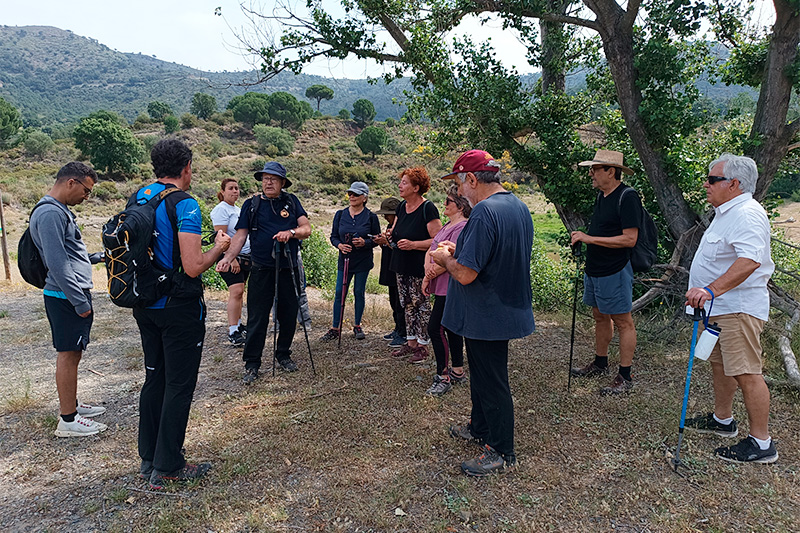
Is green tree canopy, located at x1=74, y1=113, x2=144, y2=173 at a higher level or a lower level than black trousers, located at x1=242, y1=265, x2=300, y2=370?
higher

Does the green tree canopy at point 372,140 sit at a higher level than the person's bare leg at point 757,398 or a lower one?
higher

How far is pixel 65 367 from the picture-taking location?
3.62 metres

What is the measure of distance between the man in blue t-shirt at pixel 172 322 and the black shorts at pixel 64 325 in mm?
953

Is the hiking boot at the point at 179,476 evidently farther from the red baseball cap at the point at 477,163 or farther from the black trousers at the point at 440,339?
the red baseball cap at the point at 477,163

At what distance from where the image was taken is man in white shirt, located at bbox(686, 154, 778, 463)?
305cm

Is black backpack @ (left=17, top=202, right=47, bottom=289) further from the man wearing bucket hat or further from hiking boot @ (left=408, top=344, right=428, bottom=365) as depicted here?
hiking boot @ (left=408, top=344, right=428, bottom=365)

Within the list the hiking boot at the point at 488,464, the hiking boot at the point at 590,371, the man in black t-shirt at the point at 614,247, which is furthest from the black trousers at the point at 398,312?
the hiking boot at the point at 488,464

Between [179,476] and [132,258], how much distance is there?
1.36 metres

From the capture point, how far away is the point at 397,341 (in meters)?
5.88

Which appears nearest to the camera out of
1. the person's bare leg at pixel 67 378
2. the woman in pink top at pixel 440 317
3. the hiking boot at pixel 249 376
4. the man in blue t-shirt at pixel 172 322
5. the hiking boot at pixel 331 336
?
the man in blue t-shirt at pixel 172 322

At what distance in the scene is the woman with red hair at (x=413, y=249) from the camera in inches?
197

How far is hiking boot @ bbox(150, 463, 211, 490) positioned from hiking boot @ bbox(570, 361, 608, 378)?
332 cm

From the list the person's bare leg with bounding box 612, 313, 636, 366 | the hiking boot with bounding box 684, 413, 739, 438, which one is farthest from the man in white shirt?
the person's bare leg with bounding box 612, 313, 636, 366

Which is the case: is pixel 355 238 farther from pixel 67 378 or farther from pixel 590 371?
pixel 67 378
